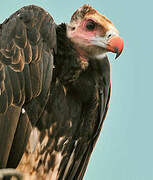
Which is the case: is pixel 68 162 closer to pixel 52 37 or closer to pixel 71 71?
pixel 71 71

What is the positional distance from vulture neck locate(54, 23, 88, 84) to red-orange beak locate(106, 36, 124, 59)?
16.8 inches

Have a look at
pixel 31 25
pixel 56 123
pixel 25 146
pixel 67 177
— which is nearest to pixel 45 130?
pixel 56 123

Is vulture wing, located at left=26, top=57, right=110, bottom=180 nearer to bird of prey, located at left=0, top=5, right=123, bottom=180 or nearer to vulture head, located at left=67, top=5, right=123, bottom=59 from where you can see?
bird of prey, located at left=0, top=5, right=123, bottom=180

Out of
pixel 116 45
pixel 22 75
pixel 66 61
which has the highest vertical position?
pixel 116 45

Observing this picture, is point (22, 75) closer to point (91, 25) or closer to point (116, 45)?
point (116, 45)

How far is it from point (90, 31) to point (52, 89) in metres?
0.89

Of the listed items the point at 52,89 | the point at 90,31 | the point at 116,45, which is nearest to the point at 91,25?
the point at 90,31

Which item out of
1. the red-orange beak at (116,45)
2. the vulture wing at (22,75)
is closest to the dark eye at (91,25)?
the red-orange beak at (116,45)

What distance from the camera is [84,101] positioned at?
5.21 m

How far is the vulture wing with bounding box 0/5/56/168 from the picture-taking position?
4.32m

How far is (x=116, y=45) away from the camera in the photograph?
187 inches

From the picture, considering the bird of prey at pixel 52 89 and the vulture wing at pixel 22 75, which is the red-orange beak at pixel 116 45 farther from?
the vulture wing at pixel 22 75

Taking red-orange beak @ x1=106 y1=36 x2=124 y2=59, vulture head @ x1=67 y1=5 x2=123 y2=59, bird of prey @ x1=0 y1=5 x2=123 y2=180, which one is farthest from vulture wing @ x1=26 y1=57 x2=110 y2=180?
red-orange beak @ x1=106 y1=36 x2=124 y2=59

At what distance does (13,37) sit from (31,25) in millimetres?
251
